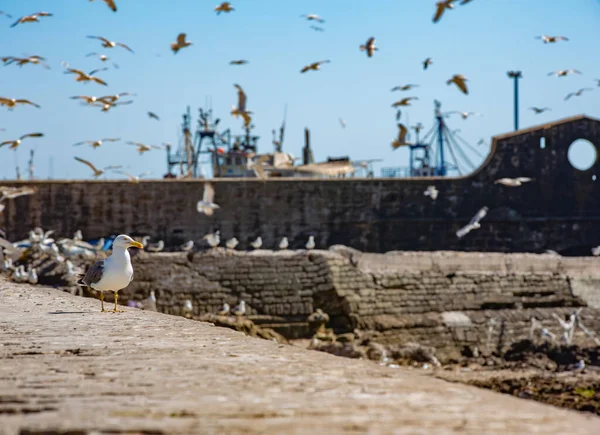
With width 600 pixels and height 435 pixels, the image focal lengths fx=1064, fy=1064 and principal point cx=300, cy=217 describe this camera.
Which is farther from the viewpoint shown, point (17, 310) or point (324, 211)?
point (324, 211)

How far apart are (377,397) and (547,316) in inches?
605

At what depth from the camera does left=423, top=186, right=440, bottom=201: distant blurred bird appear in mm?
26312

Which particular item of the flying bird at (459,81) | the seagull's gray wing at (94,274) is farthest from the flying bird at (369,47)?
the seagull's gray wing at (94,274)

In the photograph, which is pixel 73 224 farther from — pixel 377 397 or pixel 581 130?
pixel 377 397

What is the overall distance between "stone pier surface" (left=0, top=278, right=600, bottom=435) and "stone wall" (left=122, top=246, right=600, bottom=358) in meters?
11.7

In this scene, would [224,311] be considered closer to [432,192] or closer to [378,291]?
[378,291]

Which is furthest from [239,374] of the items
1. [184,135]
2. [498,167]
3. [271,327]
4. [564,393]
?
[184,135]

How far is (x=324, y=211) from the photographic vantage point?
26.2m

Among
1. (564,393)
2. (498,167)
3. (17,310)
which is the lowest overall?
(564,393)

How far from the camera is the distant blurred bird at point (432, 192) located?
1036 inches

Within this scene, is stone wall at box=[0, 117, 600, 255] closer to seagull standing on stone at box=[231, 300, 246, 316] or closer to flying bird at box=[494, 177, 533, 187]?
flying bird at box=[494, 177, 533, 187]

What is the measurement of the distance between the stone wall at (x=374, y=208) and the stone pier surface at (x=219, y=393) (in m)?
18.5

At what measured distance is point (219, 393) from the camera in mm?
4645

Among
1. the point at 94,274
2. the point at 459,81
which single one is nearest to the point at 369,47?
the point at 459,81
